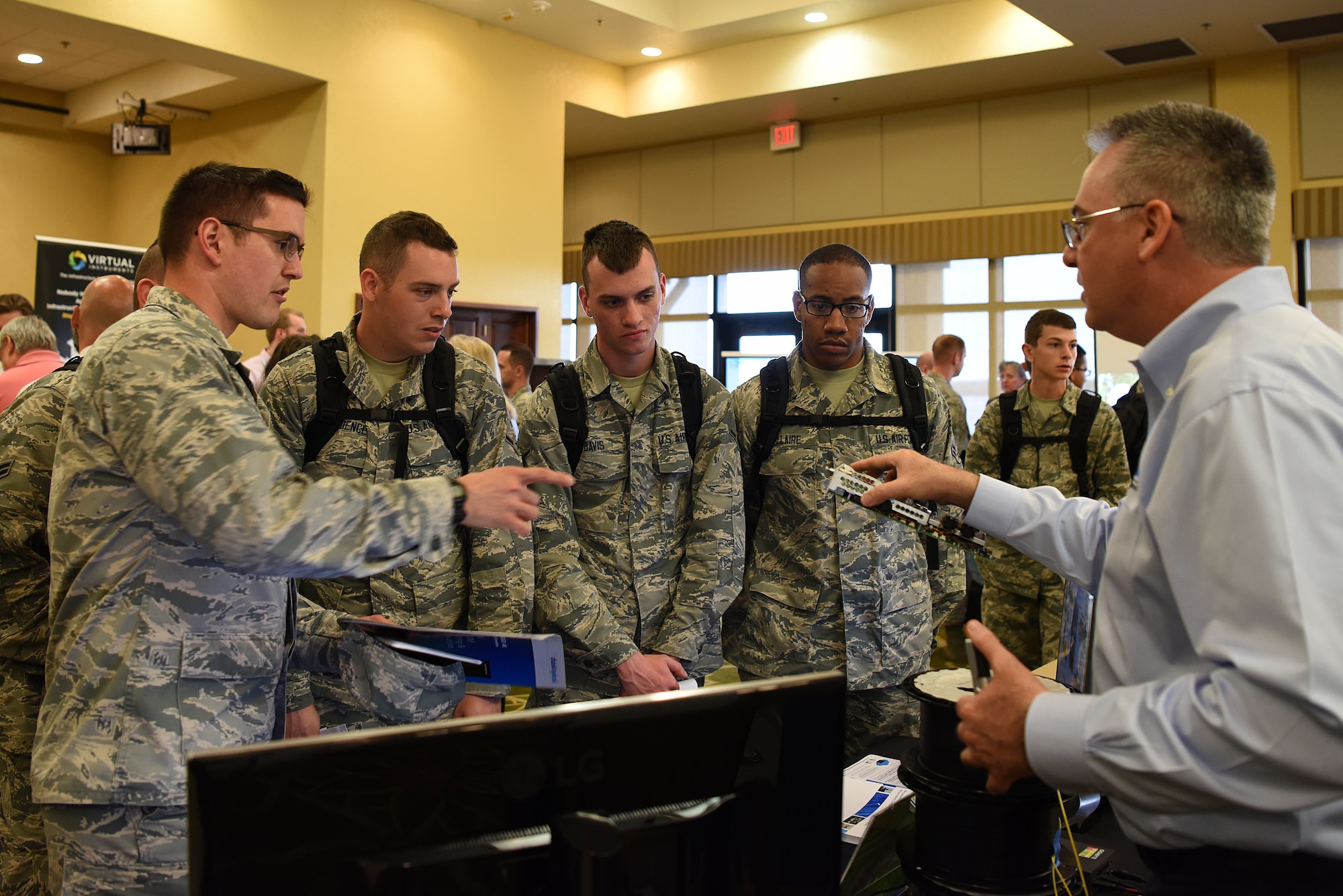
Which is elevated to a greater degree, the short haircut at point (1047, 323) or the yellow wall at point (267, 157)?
the yellow wall at point (267, 157)

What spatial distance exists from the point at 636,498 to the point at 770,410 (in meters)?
0.49

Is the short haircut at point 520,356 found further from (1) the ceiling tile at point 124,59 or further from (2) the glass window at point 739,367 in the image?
(1) the ceiling tile at point 124,59

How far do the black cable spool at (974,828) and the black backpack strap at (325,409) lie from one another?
1.50 metres

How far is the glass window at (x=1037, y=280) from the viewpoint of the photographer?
9.45 metres

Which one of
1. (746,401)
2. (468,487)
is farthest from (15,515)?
(746,401)

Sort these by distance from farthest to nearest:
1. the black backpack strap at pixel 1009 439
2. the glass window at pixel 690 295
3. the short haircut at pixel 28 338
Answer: the glass window at pixel 690 295
the black backpack strap at pixel 1009 439
the short haircut at pixel 28 338

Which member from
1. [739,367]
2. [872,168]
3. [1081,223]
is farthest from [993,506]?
[739,367]

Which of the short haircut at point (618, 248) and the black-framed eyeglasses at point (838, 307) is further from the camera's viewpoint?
the black-framed eyeglasses at point (838, 307)

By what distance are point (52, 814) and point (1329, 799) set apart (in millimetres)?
1691

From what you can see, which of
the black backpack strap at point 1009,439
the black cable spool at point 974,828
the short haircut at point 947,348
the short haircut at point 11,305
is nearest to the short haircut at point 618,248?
the black cable spool at point 974,828

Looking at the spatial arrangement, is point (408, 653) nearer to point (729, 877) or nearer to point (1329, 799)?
point (729, 877)

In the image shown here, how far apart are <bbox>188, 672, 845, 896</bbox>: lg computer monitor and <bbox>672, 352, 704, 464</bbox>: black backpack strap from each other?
1439mm

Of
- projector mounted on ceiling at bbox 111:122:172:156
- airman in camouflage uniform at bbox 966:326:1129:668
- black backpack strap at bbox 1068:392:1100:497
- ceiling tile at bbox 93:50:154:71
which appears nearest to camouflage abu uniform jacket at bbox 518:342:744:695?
airman in camouflage uniform at bbox 966:326:1129:668

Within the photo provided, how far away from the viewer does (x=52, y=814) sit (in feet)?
4.88
